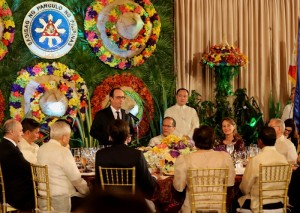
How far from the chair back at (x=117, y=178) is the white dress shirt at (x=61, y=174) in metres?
0.27

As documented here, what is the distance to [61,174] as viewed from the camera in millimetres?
5020

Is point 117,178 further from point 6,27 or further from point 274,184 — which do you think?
point 6,27

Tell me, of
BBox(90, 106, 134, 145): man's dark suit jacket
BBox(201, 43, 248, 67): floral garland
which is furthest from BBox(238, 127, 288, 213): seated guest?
BBox(201, 43, 248, 67): floral garland

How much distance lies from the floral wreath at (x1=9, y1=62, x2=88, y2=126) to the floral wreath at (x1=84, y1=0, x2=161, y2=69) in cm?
56

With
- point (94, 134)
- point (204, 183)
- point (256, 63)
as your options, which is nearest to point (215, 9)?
point (256, 63)

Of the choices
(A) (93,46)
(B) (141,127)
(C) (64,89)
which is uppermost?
(A) (93,46)

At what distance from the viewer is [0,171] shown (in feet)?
17.0

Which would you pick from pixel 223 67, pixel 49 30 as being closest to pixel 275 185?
pixel 223 67

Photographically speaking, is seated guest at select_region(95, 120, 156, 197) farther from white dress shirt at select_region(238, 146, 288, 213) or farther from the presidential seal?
the presidential seal

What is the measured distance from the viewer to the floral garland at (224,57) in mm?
9062

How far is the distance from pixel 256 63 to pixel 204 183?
5.48 m

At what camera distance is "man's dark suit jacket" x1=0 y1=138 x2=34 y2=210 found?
5.24m

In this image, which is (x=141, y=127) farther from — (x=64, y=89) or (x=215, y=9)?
(x=215, y=9)

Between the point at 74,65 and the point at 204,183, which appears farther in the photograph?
the point at 74,65
